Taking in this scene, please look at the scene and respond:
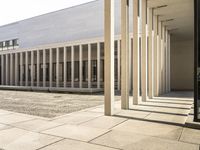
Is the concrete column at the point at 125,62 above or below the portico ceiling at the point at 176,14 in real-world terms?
below

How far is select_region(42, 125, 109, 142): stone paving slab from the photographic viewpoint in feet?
14.8

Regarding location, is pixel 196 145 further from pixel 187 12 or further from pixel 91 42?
pixel 91 42

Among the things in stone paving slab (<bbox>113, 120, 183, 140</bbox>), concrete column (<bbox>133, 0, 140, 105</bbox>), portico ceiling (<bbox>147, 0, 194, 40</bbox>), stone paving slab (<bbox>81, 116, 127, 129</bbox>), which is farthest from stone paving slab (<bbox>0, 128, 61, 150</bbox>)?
portico ceiling (<bbox>147, 0, 194, 40</bbox>)

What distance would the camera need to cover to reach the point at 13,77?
2819cm

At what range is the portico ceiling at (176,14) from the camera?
438 inches

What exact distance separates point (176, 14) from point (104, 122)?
398 inches

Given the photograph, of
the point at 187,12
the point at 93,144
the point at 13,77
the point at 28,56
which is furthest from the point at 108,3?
the point at 13,77

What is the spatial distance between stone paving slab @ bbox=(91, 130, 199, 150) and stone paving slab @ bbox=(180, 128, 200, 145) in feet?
0.90

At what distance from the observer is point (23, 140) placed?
4328 millimetres

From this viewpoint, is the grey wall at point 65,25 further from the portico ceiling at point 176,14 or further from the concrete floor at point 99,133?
the concrete floor at point 99,133

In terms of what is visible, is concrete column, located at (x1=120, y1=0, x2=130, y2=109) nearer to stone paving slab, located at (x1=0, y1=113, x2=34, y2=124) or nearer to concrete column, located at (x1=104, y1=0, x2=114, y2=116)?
concrete column, located at (x1=104, y1=0, x2=114, y2=116)

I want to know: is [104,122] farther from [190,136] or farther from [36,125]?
[190,136]

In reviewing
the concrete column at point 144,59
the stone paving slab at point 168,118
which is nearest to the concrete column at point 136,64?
the concrete column at point 144,59

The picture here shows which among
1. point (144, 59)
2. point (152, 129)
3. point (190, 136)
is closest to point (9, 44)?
point (144, 59)
